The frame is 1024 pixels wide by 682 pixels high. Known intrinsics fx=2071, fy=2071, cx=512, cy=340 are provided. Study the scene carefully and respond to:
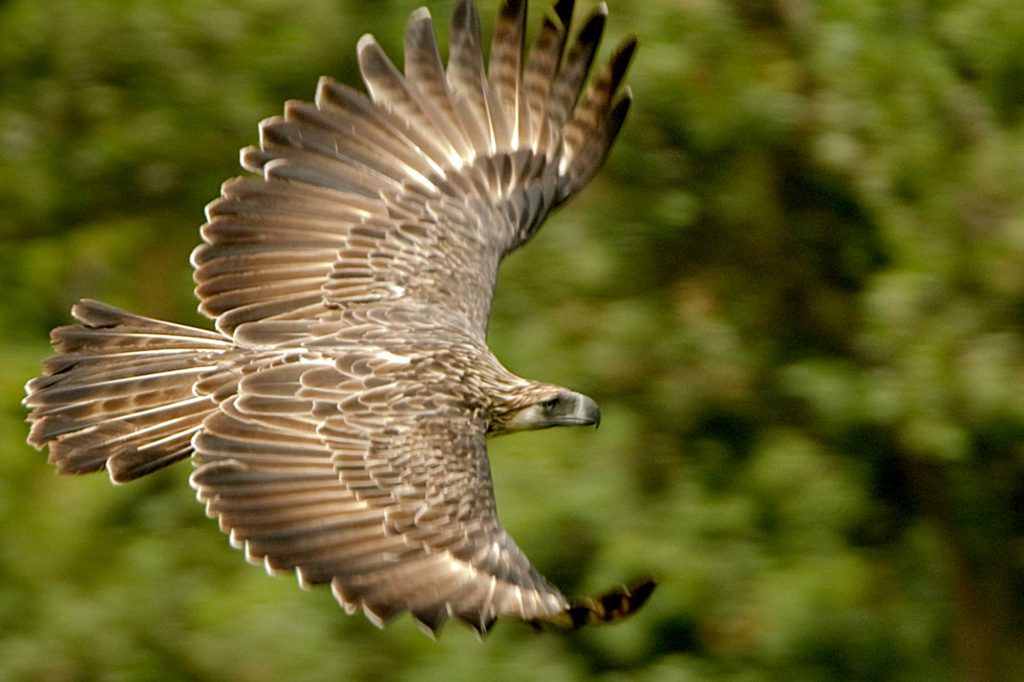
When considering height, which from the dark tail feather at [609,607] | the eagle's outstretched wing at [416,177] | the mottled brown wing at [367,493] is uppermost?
the eagle's outstretched wing at [416,177]

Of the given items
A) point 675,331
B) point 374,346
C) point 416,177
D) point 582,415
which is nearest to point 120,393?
point 374,346

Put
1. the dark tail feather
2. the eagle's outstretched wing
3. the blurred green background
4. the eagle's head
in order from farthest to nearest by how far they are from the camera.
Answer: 1. the blurred green background
2. the eagle's outstretched wing
3. the eagle's head
4. the dark tail feather

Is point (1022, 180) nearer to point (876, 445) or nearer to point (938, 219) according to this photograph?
point (938, 219)

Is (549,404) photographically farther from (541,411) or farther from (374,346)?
(374,346)

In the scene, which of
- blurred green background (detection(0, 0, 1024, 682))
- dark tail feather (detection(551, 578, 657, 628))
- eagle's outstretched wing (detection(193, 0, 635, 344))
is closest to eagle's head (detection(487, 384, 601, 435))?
eagle's outstretched wing (detection(193, 0, 635, 344))

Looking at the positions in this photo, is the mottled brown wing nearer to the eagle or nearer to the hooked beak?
the eagle

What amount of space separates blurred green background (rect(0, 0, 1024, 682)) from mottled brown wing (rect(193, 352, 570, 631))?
168 cm

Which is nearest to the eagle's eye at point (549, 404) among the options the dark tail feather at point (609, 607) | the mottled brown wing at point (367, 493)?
the mottled brown wing at point (367, 493)

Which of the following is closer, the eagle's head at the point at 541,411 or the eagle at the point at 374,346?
the eagle at the point at 374,346

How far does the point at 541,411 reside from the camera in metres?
6.71

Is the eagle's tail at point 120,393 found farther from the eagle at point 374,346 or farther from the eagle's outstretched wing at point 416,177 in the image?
the eagle's outstretched wing at point 416,177

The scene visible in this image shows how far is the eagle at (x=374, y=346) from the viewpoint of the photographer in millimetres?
5824

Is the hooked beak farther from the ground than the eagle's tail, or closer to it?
closer to it

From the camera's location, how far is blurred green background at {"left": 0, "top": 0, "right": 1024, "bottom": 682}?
26.8 feet
